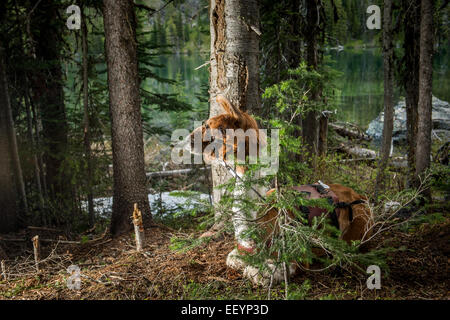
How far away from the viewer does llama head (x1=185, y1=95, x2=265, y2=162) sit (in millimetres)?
3098

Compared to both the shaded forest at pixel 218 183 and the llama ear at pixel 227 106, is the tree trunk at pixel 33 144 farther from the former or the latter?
the llama ear at pixel 227 106

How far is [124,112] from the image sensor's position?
613 centimetres

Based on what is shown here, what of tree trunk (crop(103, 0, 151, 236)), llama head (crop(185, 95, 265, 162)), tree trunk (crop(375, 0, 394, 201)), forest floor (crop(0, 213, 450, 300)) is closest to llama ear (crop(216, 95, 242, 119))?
llama head (crop(185, 95, 265, 162))

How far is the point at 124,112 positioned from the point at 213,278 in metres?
3.63

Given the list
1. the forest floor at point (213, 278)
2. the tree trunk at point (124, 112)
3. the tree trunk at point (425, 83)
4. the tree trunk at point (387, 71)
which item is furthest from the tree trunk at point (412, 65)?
the tree trunk at point (124, 112)

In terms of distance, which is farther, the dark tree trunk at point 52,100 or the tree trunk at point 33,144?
the tree trunk at point 33,144

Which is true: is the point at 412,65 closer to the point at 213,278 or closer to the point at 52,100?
the point at 213,278

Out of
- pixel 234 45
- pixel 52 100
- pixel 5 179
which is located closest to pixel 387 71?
pixel 234 45

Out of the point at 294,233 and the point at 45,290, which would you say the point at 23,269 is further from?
the point at 294,233

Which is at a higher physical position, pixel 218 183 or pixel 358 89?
pixel 358 89

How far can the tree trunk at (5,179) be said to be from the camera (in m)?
7.58

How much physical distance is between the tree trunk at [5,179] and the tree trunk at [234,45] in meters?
5.71

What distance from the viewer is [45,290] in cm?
393

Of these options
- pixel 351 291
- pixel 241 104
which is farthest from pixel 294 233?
pixel 241 104
